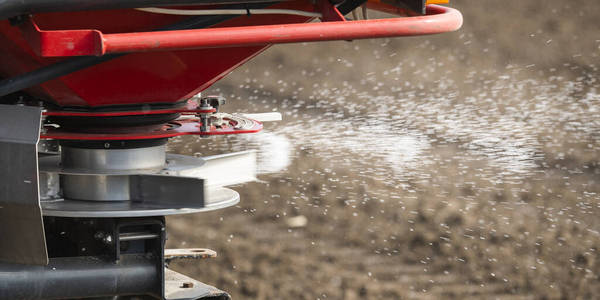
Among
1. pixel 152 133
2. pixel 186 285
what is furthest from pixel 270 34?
pixel 186 285

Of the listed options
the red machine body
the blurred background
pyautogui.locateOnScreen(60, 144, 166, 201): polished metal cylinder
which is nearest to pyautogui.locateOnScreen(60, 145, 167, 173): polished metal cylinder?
pyautogui.locateOnScreen(60, 144, 166, 201): polished metal cylinder

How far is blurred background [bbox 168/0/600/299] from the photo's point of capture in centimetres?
331

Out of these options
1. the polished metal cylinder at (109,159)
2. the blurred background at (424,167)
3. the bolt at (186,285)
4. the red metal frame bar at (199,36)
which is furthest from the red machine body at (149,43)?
the blurred background at (424,167)

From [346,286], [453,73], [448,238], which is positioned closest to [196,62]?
[346,286]

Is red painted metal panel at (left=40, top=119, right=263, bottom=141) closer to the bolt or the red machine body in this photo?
the red machine body

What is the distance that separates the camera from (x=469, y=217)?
3482mm

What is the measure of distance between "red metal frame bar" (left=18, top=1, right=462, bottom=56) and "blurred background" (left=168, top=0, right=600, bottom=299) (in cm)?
181

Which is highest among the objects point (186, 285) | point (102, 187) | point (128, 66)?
point (128, 66)

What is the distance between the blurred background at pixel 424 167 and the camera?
3.31 meters

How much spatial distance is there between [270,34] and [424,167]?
2.31 m

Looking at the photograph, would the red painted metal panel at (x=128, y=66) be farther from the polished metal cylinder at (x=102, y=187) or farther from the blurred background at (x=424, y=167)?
the blurred background at (x=424, y=167)

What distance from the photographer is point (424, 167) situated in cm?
373

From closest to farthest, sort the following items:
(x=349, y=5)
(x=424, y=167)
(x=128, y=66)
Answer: (x=128, y=66)
(x=349, y=5)
(x=424, y=167)

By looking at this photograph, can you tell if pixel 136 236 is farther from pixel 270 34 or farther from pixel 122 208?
pixel 270 34
